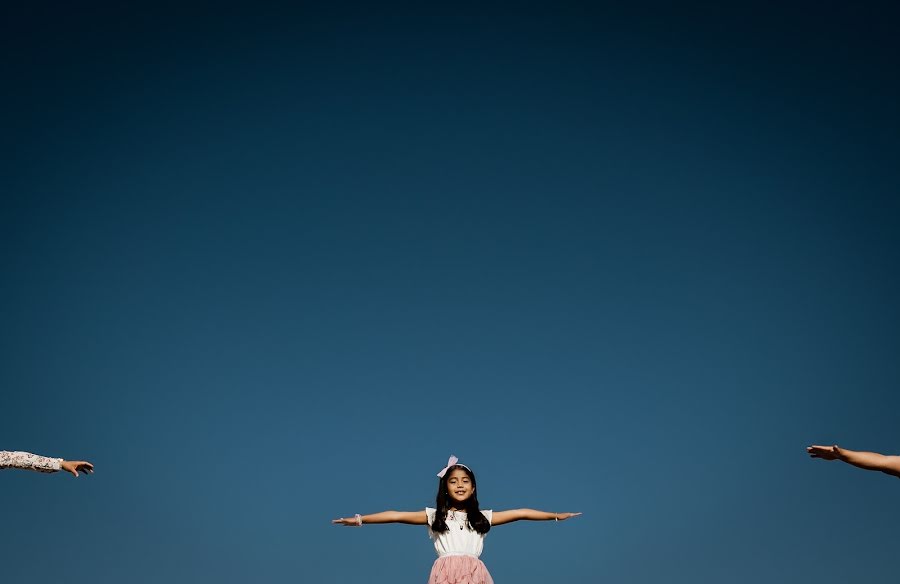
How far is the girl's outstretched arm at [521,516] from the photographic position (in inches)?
474

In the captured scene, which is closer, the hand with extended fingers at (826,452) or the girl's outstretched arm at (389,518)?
the hand with extended fingers at (826,452)

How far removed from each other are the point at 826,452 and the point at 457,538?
517 cm

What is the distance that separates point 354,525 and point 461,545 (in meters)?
1.44

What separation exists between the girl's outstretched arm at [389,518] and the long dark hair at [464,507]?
0.20 meters

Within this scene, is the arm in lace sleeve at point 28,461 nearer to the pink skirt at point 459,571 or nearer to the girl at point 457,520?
the girl at point 457,520

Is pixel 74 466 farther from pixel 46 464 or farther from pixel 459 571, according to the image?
pixel 459 571

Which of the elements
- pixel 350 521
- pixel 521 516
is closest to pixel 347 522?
pixel 350 521

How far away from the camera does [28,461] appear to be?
9.68 metres

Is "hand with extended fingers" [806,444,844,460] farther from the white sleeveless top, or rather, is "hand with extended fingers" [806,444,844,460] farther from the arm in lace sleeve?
the arm in lace sleeve

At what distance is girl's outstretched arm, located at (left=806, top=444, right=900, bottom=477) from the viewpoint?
811 centimetres

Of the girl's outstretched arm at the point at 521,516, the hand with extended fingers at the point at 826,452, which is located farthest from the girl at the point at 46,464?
the hand with extended fingers at the point at 826,452

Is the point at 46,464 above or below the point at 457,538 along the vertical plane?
above

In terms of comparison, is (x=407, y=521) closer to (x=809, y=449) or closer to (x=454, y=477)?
(x=454, y=477)

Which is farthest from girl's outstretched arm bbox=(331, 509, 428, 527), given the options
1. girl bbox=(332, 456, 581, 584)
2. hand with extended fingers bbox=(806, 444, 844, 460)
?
hand with extended fingers bbox=(806, 444, 844, 460)
